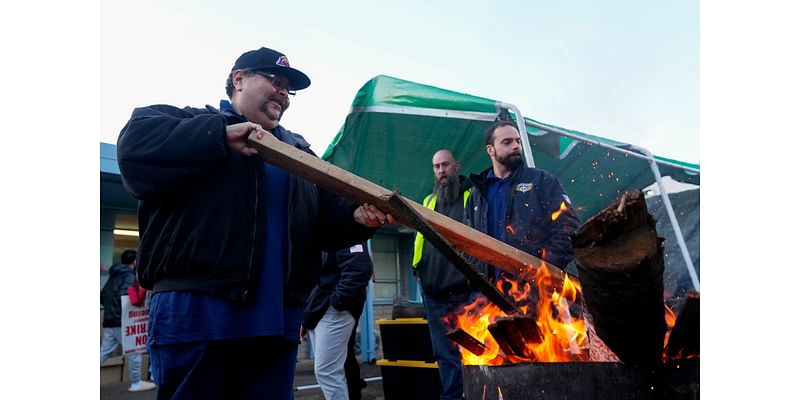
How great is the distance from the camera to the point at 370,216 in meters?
2.39

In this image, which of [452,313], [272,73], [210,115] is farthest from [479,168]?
[210,115]

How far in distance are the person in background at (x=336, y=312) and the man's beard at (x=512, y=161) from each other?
1467 mm

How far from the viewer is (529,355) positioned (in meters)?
1.97

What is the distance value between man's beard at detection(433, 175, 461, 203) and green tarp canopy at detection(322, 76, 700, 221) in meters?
0.41

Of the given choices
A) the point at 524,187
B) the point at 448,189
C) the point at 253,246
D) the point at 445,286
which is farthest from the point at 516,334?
the point at 448,189

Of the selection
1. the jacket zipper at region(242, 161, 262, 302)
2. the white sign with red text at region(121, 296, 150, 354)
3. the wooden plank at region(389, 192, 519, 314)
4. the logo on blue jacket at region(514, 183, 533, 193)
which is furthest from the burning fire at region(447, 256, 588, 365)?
the white sign with red text at region(121, 296, 150, 354)

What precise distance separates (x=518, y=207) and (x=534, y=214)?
12 cm

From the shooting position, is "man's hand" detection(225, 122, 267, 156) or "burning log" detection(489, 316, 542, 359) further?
"man's hand" detection(225, 122, 267, 156)

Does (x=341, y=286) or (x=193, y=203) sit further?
(x=341, y=286)

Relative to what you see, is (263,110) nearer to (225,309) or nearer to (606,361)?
(225,309)

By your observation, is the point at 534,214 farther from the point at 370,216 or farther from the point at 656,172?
the point at 656,172

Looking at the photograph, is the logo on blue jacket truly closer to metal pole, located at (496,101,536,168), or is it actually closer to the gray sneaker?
metal pole, located at (496,101,536,168)

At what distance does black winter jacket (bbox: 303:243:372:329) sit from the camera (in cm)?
441

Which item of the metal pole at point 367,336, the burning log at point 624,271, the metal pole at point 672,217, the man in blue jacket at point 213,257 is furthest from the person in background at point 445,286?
the metal pole at point 367,336
